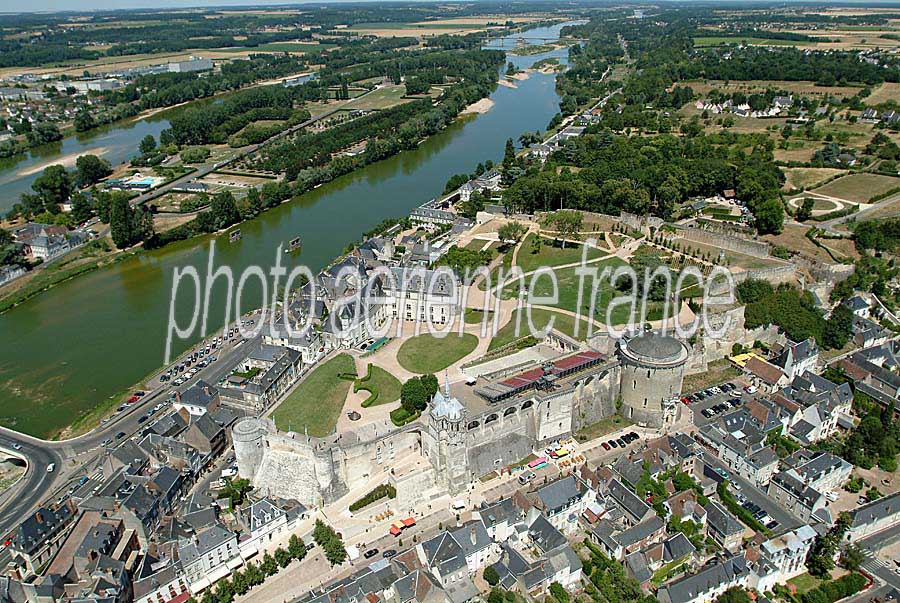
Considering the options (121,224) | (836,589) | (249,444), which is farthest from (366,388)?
(121,224)

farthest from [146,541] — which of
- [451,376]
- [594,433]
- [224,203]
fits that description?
[224,203]

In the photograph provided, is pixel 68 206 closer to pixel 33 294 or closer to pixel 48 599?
pixel 33 294

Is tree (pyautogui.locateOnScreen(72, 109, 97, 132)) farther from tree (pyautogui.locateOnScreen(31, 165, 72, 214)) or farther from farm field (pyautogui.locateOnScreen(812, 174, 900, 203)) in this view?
farm field (pyautogui.locateOnScreen(812, 174, 900, 203))

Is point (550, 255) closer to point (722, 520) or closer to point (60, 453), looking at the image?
point (722, 520)

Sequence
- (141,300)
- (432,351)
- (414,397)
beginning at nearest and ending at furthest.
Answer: (414,397), (432,351), (141,300)

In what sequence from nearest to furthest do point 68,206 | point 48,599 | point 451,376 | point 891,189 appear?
1. point 48,599
2. point 451,376
3. point 891,189
4. point 68,206

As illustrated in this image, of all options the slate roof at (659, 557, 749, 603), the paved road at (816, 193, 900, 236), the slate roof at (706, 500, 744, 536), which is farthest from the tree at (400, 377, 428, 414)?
the paved road at (816, 193, 900, 236)

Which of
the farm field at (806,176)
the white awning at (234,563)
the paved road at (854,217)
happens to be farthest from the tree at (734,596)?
the farm field at (806,176)
